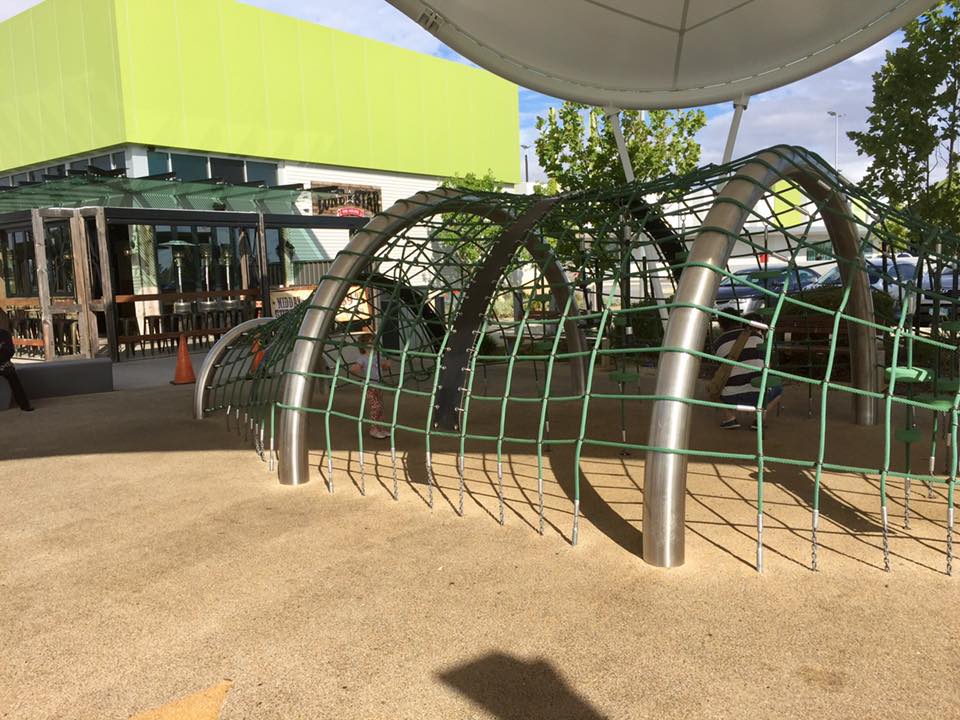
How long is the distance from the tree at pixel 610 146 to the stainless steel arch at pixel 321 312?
48.8 feet

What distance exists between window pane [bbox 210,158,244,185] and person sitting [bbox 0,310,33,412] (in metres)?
13.9

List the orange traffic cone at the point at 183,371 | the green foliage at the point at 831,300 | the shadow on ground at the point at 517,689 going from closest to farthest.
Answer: the shadow on ground at the point at 517,689
the green foliage at the point at 831,300
the orange traffic cone at the point at 183,371

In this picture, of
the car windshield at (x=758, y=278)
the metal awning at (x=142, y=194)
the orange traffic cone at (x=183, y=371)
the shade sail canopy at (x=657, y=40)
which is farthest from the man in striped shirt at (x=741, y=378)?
the metal awning at (x=142, y=194)

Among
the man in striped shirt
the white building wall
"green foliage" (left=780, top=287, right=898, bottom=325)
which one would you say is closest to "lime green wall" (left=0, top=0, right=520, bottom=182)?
the white building wall

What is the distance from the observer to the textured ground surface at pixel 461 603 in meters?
3.34

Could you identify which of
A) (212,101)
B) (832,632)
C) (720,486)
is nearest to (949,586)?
(832,632)

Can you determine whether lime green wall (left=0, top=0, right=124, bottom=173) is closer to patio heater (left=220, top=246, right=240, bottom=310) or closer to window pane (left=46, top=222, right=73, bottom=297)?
patio heater (left=220, top=246, right=240, bottom=310)

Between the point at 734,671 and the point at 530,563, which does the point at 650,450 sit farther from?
the point at 734,671

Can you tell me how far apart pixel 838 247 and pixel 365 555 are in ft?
18.3

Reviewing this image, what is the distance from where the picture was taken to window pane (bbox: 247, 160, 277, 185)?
24.2 metres

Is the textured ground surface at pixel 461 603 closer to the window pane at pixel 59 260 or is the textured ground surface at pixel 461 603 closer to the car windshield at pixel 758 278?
the car windshield at pixel 758 278

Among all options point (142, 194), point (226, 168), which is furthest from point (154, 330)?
point (226, 168)

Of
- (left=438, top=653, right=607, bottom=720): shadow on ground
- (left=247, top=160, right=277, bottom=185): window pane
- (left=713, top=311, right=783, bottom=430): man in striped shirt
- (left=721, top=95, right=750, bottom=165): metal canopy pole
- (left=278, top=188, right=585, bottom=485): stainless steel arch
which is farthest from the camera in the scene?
(left=247, top=160, right=277, bottom=185): window pane

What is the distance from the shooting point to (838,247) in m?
7.45
